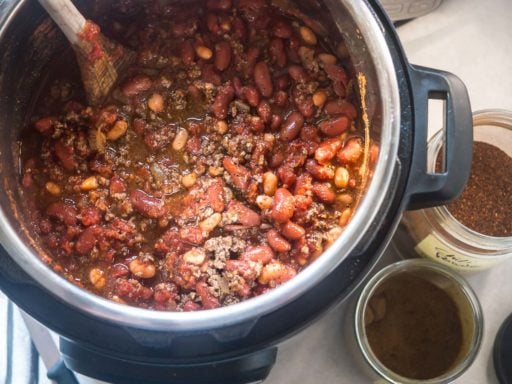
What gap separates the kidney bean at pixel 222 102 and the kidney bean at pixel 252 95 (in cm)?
3

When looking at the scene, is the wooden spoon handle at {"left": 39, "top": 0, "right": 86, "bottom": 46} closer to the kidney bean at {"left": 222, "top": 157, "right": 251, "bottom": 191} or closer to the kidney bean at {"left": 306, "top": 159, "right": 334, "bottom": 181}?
the kidney bean at {"left": 222, "top": 157, "right": 251, "bottom": 191}

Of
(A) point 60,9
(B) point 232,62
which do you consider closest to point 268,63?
(B) point 232,62

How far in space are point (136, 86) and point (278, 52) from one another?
29cm

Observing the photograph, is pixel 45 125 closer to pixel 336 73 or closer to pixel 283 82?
pixel 283 82

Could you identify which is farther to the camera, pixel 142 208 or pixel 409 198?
pixel 142 208

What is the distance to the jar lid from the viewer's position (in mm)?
1446

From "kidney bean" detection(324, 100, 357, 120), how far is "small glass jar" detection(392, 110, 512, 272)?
0.20 metres

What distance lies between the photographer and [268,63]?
136cm

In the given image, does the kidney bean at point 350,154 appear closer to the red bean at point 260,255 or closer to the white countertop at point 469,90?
the red bean at point 260,255

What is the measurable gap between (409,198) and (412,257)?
1.48 ft

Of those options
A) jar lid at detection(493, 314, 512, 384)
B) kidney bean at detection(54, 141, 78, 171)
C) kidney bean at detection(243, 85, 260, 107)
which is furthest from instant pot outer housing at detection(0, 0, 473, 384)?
jar lid at detection(493, 314, 512, 384)

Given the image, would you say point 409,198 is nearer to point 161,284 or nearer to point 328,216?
point 328,216

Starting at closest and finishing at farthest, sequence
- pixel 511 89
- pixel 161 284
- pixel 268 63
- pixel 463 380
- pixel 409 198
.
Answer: pixel 409 198
pixel 161 284
pixel 268 63
pixel 463 380
pixel 511 89

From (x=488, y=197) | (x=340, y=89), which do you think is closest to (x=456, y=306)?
(x=488, y=197)
